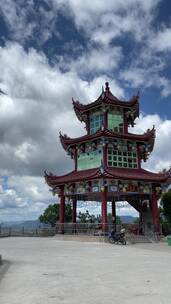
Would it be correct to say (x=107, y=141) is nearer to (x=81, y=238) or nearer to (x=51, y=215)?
(x=81, y=238)

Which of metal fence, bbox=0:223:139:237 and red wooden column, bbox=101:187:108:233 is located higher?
red wooden column, bbox=101:187:108:233

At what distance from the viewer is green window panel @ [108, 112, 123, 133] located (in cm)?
4097

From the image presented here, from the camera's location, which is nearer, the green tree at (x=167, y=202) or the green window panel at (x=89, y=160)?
the green window panel at (x=89, y=160)

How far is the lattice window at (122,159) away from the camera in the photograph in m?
38.1

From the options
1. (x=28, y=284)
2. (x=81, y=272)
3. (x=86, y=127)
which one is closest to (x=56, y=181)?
(x=86, y=127)

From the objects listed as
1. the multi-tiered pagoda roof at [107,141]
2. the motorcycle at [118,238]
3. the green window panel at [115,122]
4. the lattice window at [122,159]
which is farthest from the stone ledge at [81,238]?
the green window panel at [115,122]

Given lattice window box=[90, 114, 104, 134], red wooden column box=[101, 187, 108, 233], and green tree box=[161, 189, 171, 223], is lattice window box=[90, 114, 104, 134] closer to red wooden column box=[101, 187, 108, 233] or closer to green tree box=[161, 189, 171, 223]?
red wooden column box=[101, 187, 108, 233]

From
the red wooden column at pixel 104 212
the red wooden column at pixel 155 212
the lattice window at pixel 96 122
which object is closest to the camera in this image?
the red wooden column at pixel 104 212

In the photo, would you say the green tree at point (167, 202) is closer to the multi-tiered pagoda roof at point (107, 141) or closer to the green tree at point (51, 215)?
the multi-tiered pagoda roof at point (107, 141)

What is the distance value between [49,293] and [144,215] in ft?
104

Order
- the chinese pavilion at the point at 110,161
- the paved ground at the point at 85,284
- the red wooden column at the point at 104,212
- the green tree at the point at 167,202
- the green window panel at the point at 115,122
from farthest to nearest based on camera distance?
the green tree at the point at 167,202 → the green window panel at the point at 115,122 → the chinese pavilion at the point at 110,161 → the red wooden column at the point at 104,212 → the paved ground at the point at 85,284

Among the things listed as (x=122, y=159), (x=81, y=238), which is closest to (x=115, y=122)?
(x=122, y=159)

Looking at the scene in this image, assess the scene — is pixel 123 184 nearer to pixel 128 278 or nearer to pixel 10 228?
pixel 10 228

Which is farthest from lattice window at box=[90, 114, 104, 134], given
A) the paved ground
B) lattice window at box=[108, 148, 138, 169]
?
the paved ground
